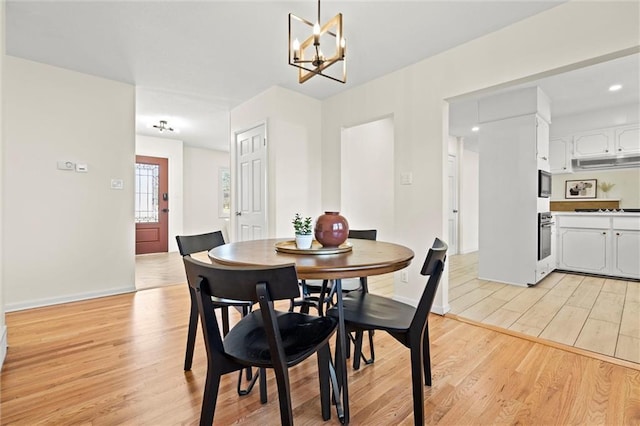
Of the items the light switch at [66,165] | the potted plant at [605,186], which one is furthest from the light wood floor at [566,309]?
the light switch at [66,165]

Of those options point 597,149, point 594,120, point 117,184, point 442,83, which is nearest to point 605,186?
point 597,149

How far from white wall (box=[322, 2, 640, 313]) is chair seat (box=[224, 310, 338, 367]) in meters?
1.84

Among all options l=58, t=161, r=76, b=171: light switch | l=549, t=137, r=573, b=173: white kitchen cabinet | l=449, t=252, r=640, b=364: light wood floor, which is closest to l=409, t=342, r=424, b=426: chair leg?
l=449, t=252, r=640, b=364: light wood floor

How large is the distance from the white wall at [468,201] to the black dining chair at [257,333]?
5.77m

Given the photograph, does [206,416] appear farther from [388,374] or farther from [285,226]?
[285,226]

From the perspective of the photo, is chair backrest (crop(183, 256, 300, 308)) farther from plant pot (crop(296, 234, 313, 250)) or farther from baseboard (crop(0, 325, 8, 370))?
baseboard (crop(0, 325, 8, 370))

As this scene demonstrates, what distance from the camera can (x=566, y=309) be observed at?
9.46 feet

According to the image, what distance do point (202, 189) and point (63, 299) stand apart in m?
4.40

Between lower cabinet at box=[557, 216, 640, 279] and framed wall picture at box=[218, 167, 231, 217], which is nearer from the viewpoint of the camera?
lower cabinet at box=[557, 216, 640, 279]

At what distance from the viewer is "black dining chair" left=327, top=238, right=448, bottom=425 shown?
1.26m

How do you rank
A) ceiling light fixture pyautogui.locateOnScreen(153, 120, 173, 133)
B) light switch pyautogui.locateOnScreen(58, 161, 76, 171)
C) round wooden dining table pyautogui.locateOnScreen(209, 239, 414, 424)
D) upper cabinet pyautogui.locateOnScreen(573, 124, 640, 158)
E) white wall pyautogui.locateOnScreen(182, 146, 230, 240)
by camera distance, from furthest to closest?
white wall pyautogui.locateOnScreen(182, 146, 230, 240)
ceiling light fixture pyautogui.locateOnScreen(153, 120, 173, 133)
upper cabinet pyautogui.locateOnScreen(573, 124, 640, 158)
light switch pyautogui.locateOnScreen(58, 161, 76, 171)
round wooden dining table pyautogui.locateOnScreen(209, 239, 414, 424)

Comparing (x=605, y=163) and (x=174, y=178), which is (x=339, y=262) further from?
(x=174, y=178)

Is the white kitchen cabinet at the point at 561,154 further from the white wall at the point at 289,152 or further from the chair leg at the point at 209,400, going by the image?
the chair leg at the point at 209,400

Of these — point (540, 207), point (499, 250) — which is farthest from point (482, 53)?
point (499, 250)
